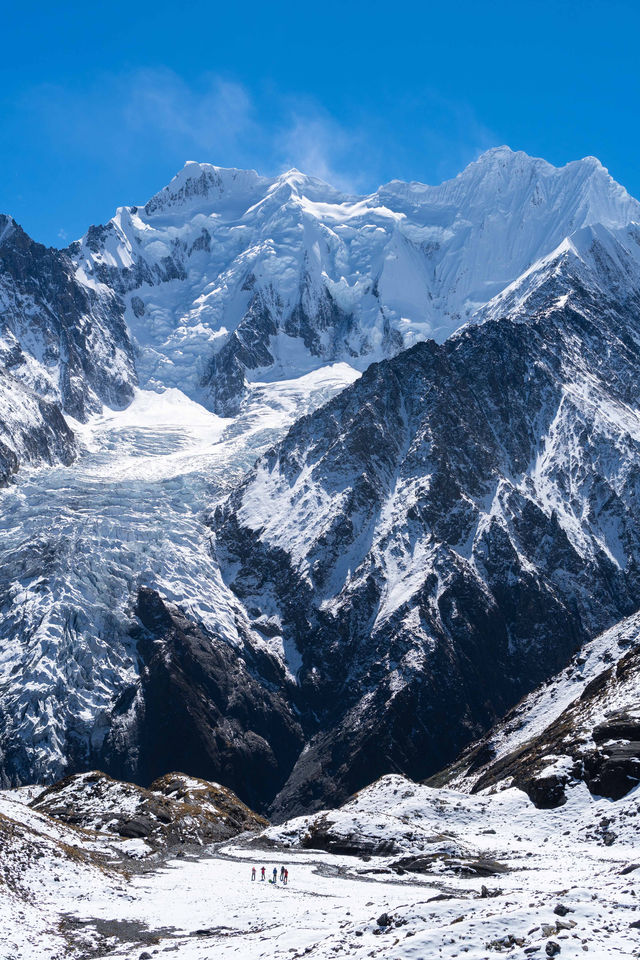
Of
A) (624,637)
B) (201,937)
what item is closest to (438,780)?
(624,637)

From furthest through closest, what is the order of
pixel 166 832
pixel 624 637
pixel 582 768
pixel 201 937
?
1. pixel 624 637
2. pixel 166 832
3. pixel 582 768
4. pixel 201 937

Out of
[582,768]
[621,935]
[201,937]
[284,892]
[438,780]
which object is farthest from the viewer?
[438,780]

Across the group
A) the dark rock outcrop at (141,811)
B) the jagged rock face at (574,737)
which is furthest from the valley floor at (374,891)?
the dark rock outcrop at (141,811)

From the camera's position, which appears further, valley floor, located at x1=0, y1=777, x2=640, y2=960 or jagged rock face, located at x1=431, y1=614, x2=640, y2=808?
jagged rock face, located at x1=431, y1=614, x2=640, y2=808

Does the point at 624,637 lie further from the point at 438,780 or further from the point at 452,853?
the point at 452,853

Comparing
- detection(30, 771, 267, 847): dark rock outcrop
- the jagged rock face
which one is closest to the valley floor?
the jagged rock face

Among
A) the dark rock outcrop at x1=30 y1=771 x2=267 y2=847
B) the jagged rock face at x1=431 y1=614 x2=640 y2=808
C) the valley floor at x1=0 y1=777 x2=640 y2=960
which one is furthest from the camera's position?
the dark rock outcrop at x1=30 y1=771 x2=267 y2=847

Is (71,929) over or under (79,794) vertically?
under

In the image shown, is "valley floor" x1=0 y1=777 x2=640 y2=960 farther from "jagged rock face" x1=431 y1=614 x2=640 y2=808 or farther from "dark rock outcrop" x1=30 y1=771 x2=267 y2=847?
"dark rock outcrop" x1=30 y1=771 x2=267 y2=847
